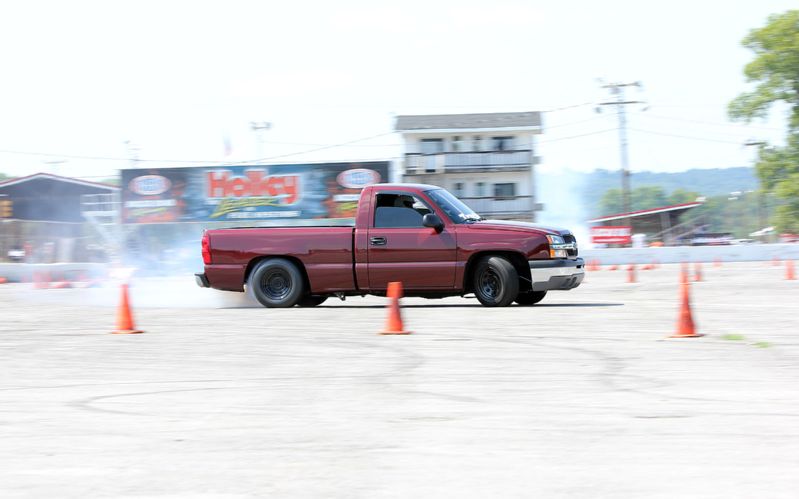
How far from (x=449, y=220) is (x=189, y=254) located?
95.0 feet

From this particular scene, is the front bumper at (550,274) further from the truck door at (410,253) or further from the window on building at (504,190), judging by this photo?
the window on building at (504,190)

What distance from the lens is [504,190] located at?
216 feet

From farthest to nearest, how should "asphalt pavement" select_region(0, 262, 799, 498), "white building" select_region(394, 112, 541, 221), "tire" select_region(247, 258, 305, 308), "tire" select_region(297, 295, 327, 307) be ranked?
"white building" select_region(394, 112, 541, 221), "tire" select_region(297, 295, 327, 307), "tire" select_region(247, 258, 305, 308), "asphalt pavement" select_region(0, 262, 799, 498)

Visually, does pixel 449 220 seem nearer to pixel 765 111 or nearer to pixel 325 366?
pixel 325 366

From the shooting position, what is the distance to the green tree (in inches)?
1921

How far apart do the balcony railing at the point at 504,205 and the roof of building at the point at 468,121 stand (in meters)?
4.52

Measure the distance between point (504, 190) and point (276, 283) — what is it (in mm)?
50261

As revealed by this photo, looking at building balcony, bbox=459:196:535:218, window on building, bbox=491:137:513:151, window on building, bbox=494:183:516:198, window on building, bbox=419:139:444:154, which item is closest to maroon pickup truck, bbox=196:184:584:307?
building balcony, bbox=459:196:535:218

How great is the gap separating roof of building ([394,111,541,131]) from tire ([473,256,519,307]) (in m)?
50.1

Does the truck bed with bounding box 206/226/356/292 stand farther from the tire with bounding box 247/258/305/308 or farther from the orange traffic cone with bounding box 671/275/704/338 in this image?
the orange traffic cone with bounding box 671/275/704/338

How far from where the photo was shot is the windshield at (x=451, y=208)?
15844mm

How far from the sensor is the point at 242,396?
7875 millimetres

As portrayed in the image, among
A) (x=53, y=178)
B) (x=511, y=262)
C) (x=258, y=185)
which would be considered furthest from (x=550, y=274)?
(x=53, y=178)

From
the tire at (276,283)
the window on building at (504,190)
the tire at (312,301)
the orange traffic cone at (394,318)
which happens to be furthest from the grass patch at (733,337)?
the window on building at (504,190)
